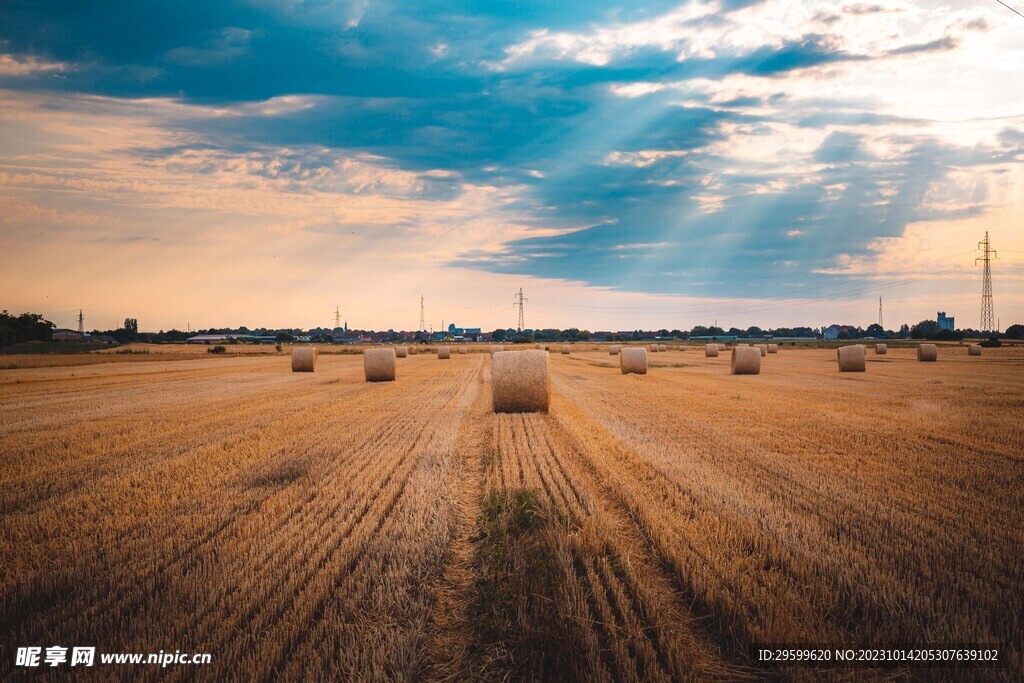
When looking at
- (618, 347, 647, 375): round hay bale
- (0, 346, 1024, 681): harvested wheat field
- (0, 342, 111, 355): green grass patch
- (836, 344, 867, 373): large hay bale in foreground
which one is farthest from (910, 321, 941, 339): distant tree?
(0, 342, 111, 355): green grass patch

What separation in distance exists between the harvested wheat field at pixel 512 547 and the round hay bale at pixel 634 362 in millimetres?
18620

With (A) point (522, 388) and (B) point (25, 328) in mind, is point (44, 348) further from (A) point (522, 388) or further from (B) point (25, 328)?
(A) point (522, 388)

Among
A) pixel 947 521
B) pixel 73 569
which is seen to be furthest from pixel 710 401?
pixel 73 569

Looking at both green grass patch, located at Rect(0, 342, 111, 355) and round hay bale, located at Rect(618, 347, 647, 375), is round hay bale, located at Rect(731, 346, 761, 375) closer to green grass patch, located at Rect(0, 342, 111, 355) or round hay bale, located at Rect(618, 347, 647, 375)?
round hay bale, located at Rect(618, 347, 647, 375)

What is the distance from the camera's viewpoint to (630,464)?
9.35 m

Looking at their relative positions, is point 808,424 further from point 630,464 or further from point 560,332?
point 560,332

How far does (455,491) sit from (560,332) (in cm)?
15882

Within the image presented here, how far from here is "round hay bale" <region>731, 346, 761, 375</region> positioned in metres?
31.9

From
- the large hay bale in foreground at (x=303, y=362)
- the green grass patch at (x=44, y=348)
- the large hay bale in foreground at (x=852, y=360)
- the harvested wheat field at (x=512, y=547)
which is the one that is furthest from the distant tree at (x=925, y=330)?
the green grass patch at (x=44, y=348)

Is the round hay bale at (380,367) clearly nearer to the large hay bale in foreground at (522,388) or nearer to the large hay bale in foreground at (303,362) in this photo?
the large hay bale in foreground at (303,362)

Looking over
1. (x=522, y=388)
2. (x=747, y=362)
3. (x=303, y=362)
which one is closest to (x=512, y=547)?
(x=522, y=388)

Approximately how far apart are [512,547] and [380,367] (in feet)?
71.5

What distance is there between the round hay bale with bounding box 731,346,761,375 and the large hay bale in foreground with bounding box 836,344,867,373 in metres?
4.50

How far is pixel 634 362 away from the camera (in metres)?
31.7
